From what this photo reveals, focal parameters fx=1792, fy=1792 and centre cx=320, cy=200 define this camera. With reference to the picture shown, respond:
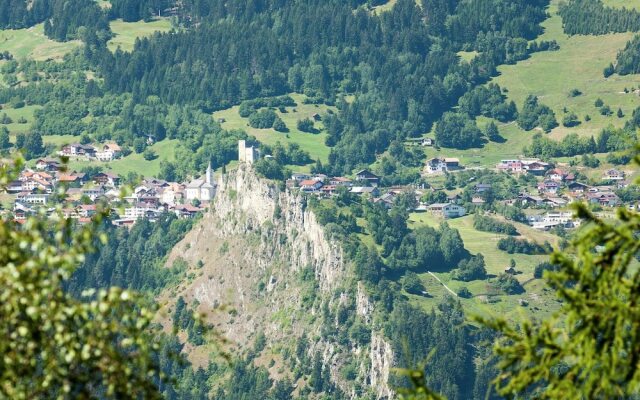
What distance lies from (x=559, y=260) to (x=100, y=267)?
15829cm

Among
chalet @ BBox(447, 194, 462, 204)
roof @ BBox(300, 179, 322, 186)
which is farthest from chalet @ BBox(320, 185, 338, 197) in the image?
chalet @ BBox(447, 194, 462, 204)

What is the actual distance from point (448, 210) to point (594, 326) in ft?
520

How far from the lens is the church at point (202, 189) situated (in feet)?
619

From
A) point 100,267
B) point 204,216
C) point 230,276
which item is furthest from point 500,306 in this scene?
point 100,267

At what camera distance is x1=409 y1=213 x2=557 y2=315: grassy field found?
5605 inches

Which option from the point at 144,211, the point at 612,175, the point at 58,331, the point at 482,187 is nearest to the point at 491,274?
the point at 482,187

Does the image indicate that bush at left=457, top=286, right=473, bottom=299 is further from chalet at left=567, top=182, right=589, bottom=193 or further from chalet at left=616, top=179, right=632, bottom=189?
chalet at left=616, top=179, right=632, bottom=189

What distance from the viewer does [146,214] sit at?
618 ft

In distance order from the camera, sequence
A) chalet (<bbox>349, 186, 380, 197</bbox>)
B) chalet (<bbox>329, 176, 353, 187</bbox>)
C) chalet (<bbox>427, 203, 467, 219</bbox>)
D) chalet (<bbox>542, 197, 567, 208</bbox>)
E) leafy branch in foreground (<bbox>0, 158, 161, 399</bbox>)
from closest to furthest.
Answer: leafy branch in foreground (<bbox>0, 158, 161, 399</bbox>), chalet (<bbox>427, 203, 467, 219</bbox>), chalet (<bbox>542, 197, 567, 208</bbox>), chalet (<bbox>349, 186, 380, 197</bbox>), chalet (<bbox>329, 176, 353, 187</bbox>)

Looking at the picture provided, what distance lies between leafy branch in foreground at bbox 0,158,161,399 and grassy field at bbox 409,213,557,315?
117m

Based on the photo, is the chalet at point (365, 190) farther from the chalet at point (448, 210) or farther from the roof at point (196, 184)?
the roof at point (196, 184)

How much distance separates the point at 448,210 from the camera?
→ 177625 millimetres

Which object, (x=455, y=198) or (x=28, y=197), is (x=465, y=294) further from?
(x=28, y=197)

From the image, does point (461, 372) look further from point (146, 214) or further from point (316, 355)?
point (146, 214)
